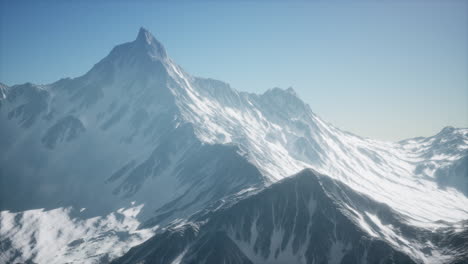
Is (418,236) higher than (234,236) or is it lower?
lower

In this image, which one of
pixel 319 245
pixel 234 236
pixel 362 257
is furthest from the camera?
pixel 234 236

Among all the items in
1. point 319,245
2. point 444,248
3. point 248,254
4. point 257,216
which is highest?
point 257,216

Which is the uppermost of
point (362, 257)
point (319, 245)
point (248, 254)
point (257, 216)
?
point (257, 216)

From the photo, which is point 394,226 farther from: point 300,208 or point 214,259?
point 214,259

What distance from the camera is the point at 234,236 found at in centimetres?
18725

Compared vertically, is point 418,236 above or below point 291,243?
below

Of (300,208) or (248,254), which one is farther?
(300,208)

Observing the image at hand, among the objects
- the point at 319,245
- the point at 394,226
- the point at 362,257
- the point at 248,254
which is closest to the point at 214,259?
the point at 248,254

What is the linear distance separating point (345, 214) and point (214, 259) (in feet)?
220

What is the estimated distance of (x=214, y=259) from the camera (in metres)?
171

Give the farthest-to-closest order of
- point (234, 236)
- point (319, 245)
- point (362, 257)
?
point (234, 236) < point (319, 245) < point (362, 257)

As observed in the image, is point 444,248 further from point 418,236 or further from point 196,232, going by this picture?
point 196,232

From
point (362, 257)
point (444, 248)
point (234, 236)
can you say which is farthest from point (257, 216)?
point (444, 248)

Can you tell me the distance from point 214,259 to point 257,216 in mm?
35029
